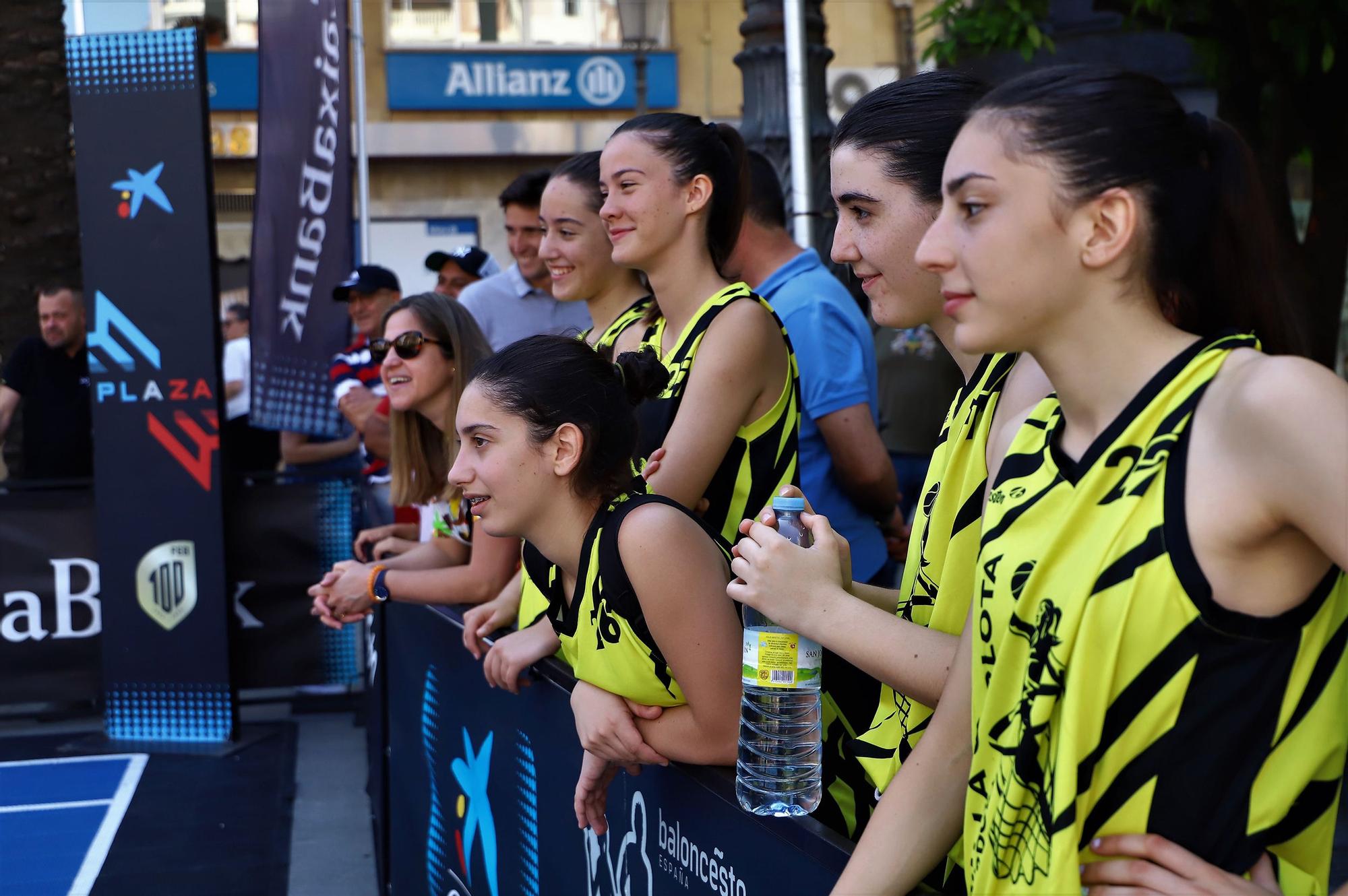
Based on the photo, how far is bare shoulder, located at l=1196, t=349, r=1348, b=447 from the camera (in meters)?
1.27

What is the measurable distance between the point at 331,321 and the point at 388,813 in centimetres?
327

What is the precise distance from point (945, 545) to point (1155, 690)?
60 centimetres

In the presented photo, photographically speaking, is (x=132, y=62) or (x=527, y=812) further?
(x=132, y=62)

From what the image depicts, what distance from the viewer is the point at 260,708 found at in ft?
25.2

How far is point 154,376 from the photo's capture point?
6582 millimetres

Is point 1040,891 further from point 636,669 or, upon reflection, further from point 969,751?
point 636,669

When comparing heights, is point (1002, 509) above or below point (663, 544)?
above

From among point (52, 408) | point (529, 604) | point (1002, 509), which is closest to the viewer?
point (1002, 509)

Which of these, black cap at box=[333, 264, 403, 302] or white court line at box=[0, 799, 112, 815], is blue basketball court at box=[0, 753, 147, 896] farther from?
black cap at box=[333, 264, 403, 302]

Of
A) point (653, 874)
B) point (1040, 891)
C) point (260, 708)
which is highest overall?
point (1040, 891)

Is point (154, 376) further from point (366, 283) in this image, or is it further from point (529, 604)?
point (529, 604)

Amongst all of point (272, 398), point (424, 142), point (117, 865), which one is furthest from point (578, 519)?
point (424, 142)

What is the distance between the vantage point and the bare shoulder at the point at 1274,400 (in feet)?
4.18

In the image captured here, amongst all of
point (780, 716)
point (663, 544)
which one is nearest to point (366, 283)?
point (663, 544)
